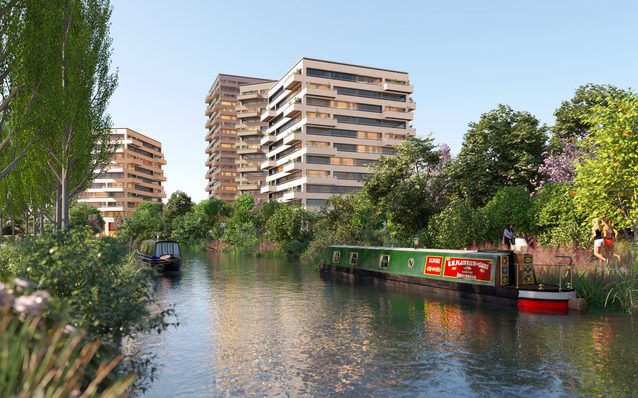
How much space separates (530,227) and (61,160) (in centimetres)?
2445

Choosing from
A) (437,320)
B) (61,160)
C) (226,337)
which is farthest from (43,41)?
(437,320)

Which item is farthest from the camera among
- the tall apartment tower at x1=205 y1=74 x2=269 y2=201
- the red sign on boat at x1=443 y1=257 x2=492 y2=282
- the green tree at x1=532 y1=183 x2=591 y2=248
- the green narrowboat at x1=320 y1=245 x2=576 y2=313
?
the tall apartment tower at x1=205 y1=74 x2=269 y2=201

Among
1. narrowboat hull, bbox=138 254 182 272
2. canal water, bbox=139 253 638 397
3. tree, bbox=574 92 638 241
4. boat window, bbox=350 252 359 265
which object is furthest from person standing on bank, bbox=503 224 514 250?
narrowboat hull, bbox=138 254 182 272

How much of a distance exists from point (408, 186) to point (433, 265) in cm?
1398

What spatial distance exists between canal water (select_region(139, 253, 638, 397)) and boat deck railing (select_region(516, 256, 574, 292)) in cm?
160

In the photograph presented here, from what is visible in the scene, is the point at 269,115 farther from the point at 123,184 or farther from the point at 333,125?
the point at 123,184

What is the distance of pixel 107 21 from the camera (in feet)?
86.1

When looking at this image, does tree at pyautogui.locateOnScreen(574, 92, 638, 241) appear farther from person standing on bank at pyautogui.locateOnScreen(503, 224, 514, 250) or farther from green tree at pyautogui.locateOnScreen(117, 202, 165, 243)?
green tree at pyautogui.locateOnScreen(117, 202, 165, 243)

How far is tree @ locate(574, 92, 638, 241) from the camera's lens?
61.4 feet

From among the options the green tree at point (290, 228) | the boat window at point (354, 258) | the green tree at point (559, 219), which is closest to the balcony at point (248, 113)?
the green tree at point (290, 228)

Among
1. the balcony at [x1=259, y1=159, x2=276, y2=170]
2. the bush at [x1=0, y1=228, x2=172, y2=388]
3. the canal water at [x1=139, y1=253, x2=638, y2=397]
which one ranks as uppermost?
the balcony at [x1=259, y1=159, x2=276, y2=170]

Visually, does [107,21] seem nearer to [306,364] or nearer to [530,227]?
[306,364]

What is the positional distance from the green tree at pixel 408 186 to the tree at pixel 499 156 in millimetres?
2619

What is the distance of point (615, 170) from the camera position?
18.9m
